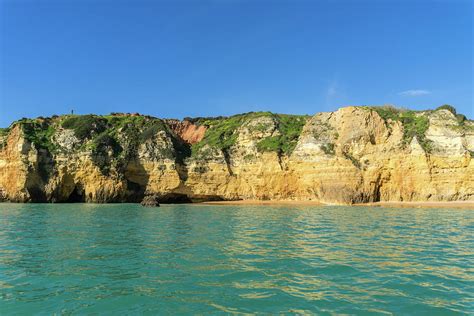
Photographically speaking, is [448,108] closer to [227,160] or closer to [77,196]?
[227,160]

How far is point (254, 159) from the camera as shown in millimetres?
59250

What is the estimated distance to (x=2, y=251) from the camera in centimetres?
1310

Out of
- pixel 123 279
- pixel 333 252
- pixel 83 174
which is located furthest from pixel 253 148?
pixel 123 279

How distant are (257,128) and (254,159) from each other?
624 cm

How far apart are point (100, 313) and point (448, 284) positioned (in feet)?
26.7

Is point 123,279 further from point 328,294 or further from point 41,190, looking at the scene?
point 41,190

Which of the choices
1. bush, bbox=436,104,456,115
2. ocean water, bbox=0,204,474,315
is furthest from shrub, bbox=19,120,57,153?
bush, bbox=436,104,456,115

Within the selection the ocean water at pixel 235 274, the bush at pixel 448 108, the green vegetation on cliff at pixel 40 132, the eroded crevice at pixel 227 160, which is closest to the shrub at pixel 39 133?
the green vegetation on cliff at pixel 40 132

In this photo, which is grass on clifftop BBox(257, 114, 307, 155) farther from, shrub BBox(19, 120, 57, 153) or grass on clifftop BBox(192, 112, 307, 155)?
shrub BBox(19, 120, 57, 153)

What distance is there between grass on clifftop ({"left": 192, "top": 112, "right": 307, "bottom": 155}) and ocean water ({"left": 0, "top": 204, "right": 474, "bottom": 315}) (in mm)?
41941

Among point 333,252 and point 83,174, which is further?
point 83,174

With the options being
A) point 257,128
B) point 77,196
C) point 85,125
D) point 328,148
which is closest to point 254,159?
point 257,128

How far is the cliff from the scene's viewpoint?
4941cm

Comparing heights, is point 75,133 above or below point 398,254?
above
